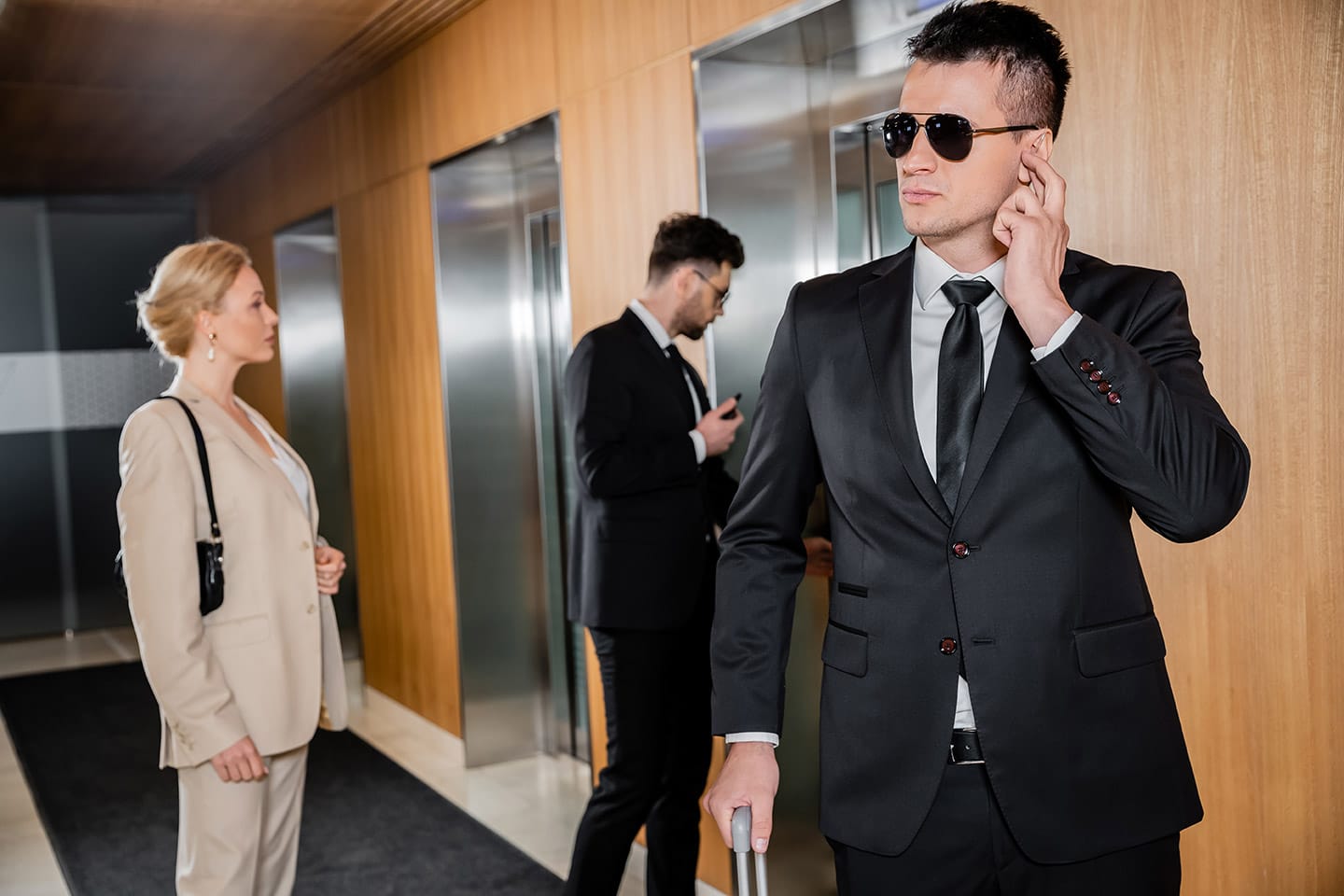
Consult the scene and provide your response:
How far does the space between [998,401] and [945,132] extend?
365 millimetres

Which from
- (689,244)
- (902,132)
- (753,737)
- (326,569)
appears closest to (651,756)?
(326,569)

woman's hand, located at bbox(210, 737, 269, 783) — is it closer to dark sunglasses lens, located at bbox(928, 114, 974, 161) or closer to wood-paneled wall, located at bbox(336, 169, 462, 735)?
dark sunglasses lens, located at bbox(928, 114, 974, 161)

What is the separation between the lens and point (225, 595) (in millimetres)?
2754

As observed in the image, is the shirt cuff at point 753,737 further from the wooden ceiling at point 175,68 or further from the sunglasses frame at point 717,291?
the wooden ceiling at point 175,68

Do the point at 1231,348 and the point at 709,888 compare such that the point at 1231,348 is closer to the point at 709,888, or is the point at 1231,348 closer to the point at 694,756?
the point at 694,756

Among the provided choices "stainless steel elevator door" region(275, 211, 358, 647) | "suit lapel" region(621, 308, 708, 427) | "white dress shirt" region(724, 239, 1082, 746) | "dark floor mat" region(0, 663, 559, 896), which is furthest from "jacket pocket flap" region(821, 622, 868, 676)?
"stainless steel elevator door" region(275, 211, 358, 647)

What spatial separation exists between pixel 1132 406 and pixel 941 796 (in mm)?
577

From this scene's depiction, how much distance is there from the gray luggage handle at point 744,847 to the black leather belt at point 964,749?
280mm

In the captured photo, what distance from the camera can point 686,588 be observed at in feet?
10.9

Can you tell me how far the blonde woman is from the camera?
2.62m

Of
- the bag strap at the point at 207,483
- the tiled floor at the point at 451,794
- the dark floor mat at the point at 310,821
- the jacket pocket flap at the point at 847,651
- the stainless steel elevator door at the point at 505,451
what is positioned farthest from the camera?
the stainless steel elevator door at the point at 505,451

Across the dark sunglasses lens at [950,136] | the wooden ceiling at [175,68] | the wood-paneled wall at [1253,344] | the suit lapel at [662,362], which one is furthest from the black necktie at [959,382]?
the wooden ceiling at [175,68]

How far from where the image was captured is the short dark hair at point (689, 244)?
3.40 metres

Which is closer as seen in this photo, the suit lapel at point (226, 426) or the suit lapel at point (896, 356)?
the suit lapel at point (896, 356)
